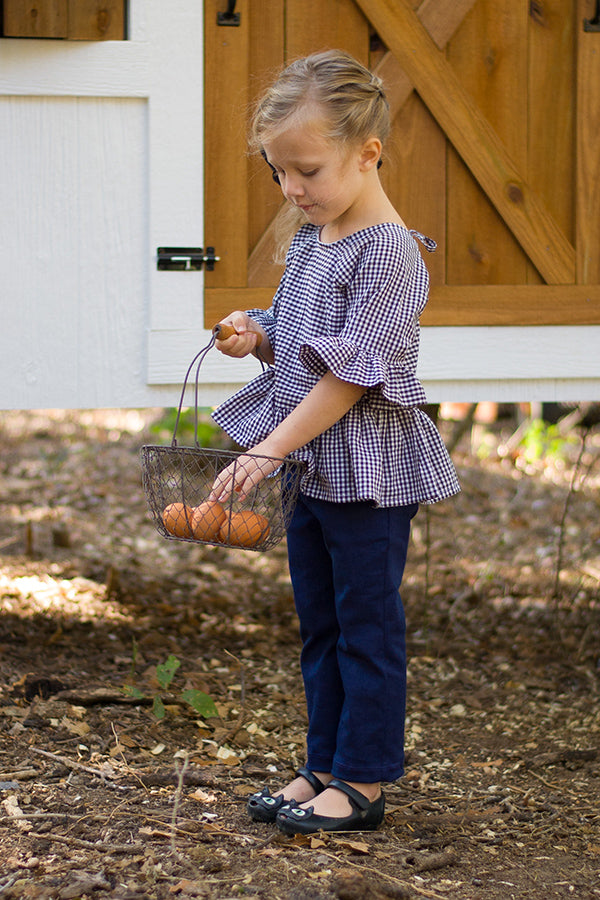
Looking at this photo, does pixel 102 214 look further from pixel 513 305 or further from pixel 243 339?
pixel 513 305

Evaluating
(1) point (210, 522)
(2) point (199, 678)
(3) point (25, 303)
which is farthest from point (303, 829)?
(3) point (25, 303)

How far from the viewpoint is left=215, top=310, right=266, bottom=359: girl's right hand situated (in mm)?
2223

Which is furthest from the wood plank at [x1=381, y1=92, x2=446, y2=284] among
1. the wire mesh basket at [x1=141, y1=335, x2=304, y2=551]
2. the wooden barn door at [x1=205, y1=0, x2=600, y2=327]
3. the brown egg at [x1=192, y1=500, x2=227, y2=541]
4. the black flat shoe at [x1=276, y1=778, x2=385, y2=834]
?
the black flat shoe at [x1=276, y1=778, x2=385, y2=834]

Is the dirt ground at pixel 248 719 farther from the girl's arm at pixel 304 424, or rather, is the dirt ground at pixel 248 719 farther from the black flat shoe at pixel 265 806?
the girl's arm at pixel 304 424

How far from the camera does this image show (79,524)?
561 centimetres

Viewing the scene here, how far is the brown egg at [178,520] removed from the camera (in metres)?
2.01

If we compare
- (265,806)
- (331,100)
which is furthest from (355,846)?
(331,100)

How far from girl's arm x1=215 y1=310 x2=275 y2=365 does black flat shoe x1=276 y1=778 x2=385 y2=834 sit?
3.21 feet

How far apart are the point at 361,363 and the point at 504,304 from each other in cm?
140

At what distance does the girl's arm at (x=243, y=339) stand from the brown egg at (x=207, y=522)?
1.29ft

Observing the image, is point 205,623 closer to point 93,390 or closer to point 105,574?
point 105,574

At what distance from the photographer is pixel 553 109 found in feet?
10.8

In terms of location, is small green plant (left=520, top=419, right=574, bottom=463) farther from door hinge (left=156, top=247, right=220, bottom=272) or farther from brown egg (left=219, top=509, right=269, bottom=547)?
brown egg (left=219, top=509, right=269, bottom=547)

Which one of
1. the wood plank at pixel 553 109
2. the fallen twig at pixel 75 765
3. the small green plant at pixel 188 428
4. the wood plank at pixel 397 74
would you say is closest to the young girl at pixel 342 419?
the fallen twig at pixel 75 765
